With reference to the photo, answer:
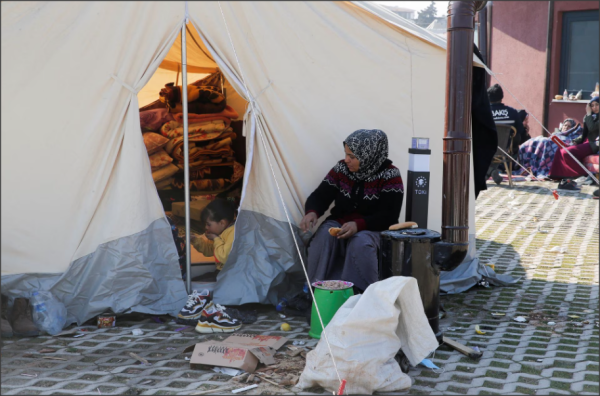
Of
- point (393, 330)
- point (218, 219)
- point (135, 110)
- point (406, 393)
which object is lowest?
point (406, 393)

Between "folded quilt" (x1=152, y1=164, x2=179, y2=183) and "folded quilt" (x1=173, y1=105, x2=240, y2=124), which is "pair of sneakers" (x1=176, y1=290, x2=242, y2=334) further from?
"folded quilt" (x1=173, y1=105, x2=240, y2=124)

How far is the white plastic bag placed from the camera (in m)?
3.05

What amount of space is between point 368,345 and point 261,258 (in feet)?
4.88

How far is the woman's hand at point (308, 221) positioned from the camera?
432 centimetres

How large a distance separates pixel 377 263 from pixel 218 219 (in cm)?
133

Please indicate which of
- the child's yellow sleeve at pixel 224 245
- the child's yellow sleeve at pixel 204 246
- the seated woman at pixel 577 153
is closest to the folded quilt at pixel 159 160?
the child's yellow sleeve at pixel 204 246

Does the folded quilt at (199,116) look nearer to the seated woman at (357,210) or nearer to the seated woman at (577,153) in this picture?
the seated woman at (357,210)

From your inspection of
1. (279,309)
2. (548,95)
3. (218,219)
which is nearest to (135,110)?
(218,219)

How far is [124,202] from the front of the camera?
159 inches

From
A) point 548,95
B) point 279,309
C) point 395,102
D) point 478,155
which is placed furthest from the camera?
point 548,95

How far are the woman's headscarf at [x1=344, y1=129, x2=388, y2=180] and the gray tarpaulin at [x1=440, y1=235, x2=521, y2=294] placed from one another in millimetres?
1139

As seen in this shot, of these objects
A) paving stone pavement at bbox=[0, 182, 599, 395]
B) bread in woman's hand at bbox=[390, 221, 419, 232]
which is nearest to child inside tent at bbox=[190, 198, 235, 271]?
paving stone pavement at bbox=[0, 182, 599, 395]

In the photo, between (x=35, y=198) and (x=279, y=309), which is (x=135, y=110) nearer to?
(x=35, y=198)

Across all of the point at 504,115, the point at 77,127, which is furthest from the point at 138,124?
the point at 504,115
